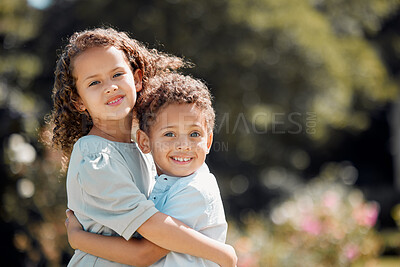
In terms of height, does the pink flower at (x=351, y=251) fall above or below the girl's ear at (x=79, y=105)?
above

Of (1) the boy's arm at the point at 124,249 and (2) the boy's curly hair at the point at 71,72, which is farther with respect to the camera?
(2) the boy's curly hair at the point at 71,72

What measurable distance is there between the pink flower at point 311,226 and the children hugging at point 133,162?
153 inches

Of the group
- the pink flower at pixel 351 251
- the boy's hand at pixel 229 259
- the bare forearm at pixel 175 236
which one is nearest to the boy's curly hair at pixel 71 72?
the bare forearm at pixel 175 236

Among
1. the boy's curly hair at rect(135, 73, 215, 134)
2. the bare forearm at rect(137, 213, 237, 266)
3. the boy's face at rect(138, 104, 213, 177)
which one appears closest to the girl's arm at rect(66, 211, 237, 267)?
the bare forearm at rect(137, 213, 237, 266)

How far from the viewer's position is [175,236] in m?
1.78

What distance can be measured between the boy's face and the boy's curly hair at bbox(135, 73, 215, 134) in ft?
0.08

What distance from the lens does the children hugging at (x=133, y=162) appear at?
5.90 ft

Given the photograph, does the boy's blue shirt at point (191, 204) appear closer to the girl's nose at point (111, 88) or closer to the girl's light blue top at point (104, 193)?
the girl's light blue top at point (104, 193)

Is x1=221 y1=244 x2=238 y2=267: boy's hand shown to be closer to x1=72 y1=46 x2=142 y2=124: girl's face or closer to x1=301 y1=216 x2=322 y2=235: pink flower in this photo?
x1=72 y1=46 x2=142 y2=124: girl's face

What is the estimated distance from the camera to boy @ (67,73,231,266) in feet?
6.07

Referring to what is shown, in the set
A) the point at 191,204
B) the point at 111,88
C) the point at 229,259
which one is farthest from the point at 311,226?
the point at 111,88

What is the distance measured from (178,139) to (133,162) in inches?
8.5

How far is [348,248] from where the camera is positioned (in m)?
5.60

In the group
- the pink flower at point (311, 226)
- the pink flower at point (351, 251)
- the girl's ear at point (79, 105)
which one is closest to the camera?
the girl's ear at point (79, 105)
